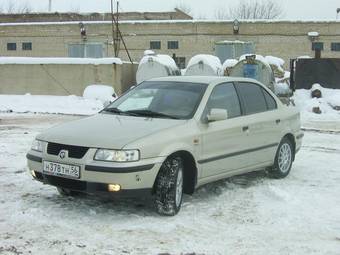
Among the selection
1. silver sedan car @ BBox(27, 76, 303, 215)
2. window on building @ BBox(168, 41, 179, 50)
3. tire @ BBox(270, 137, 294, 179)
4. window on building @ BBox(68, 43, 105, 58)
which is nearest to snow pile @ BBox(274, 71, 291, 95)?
tire @ BBox(270, 137, 294, 179)

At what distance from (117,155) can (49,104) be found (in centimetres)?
1611

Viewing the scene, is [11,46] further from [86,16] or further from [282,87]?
[282,87]

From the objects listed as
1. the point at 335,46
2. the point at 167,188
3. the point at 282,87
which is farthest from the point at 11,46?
the point at 167,188

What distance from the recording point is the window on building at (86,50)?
132 ft

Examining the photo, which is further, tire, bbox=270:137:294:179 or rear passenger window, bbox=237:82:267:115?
tire, bbox=270:137:294:179

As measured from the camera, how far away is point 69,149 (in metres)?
6.14

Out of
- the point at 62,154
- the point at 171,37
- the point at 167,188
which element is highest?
the point at 171,37

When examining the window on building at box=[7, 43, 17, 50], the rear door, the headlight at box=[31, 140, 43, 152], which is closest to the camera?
the headlight at box=[31, 140, 43, 152]

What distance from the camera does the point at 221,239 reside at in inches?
223

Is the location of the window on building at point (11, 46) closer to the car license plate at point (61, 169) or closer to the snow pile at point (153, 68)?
the snow pile at point (153, 68)

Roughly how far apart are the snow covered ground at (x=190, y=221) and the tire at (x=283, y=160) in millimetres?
120

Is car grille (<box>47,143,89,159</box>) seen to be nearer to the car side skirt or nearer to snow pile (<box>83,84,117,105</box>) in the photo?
the car side skirt

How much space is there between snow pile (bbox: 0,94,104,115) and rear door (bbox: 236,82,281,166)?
11.8m

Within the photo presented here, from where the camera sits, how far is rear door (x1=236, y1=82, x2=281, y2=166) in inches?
304
